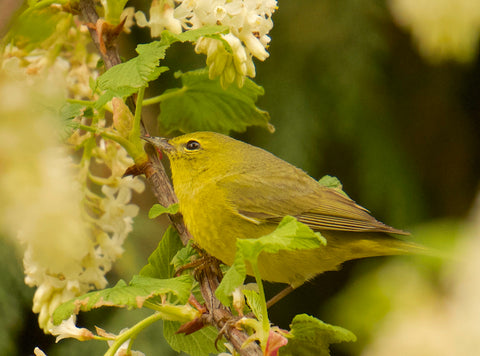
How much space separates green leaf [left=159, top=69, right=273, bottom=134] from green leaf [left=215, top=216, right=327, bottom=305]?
726 millimetres

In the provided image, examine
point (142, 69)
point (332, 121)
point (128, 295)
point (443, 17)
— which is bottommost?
point (332, 121)

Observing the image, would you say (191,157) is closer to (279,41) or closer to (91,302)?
(91,302)

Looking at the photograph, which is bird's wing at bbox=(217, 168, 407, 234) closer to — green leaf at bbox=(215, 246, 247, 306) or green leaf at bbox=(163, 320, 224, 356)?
green leaf at bbox=(163, 320, 224, 356)

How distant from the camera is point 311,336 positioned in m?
1.32

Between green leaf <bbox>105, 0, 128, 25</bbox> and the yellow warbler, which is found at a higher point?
green leaf <bbox>105, 0, 128, 25</bbox>

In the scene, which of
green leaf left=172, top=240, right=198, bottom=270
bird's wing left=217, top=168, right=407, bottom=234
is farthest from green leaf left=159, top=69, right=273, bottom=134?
green leaf left=172, top=240, right=198, bottom=270

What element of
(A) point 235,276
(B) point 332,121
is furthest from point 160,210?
(B) point 332,121

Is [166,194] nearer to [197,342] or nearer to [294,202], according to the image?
[197,342]

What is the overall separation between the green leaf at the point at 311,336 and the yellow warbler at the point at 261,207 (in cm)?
Answer: 37

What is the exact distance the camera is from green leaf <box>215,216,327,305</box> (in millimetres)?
1026

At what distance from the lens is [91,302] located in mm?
1182

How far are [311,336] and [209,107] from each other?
2.72ft

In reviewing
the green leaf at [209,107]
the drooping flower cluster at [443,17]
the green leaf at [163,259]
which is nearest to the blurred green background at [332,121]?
the green leaf at [209,107]

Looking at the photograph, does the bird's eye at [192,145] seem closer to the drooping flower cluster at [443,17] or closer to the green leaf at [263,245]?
the drooping flower cluster at [443,17]
